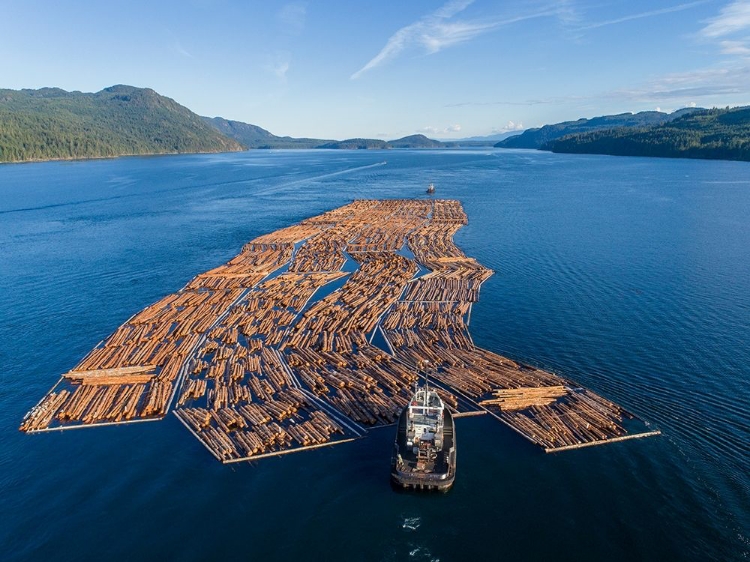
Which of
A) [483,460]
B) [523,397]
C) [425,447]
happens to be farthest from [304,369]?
[523,397]

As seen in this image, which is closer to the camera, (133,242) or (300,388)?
(300,388)

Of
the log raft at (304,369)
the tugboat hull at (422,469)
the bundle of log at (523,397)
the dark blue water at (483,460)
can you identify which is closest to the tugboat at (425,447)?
the tugboat hull at (422,469)

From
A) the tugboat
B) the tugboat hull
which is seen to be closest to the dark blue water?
the tugboat hull

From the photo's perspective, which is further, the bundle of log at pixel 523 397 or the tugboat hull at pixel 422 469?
the bundle of log at pixel 523 397

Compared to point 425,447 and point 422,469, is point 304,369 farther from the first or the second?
point 422,469

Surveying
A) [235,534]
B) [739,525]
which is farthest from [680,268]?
[235,534]

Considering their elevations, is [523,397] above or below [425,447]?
below

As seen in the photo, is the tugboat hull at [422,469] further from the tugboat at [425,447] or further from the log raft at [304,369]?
the log raft at [304,369]

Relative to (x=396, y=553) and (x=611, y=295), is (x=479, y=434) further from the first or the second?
(x=611, y=295)

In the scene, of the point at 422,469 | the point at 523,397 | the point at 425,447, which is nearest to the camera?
the point at 422,469
